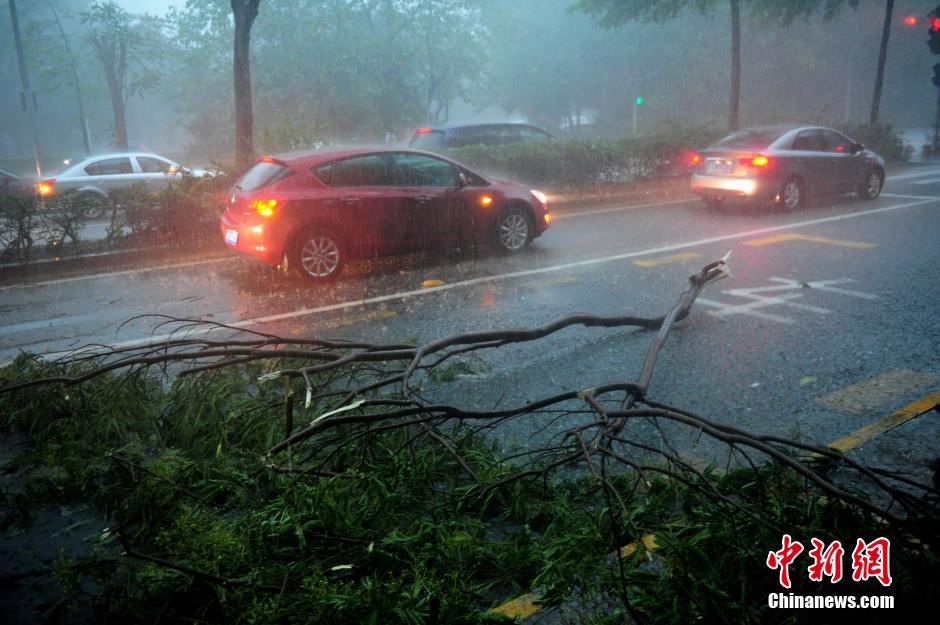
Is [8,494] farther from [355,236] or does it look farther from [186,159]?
[186,159]

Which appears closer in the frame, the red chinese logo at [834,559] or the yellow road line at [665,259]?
the red chinese logo at [834,559]

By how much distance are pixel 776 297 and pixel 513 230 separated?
4117 millimetres

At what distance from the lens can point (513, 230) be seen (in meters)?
11.1

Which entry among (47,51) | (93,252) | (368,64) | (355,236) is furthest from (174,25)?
(355,236)

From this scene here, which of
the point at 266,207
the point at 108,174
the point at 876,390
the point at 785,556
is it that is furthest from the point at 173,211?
the point at 785,556

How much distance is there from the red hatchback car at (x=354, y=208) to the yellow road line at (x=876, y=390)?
598 cm

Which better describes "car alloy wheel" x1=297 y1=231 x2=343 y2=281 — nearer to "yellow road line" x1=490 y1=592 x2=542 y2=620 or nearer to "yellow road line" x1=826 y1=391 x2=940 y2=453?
"yellow road line" x1=826 y1=391 x2=940 y2=453

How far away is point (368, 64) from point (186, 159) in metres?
10.9

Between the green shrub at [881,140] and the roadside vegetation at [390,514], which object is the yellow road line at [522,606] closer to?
the roadside vegetation at [390,514]

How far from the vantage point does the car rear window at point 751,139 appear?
14.6 meters

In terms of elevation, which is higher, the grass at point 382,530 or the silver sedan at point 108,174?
the silver sedan at point 108,174

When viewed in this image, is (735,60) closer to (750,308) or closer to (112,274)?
(750,308)

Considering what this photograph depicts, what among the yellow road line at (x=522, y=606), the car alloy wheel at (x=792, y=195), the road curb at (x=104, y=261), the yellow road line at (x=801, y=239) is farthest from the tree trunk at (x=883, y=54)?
the yellow road line at (x=522, y=606)

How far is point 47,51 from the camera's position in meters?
38.7
